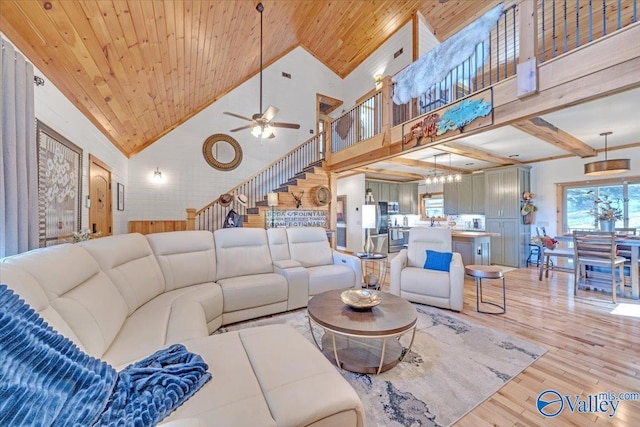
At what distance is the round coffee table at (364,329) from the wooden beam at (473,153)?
291 cm

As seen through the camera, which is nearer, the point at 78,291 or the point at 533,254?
the point at 78,291

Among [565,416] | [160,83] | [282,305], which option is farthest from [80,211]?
[565,416]

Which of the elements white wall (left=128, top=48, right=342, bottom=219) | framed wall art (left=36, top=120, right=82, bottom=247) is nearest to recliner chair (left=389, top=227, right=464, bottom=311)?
framed wall art (left=36, top=120, right=82, bottom=247)

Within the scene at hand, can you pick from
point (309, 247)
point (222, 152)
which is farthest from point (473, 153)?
point (222, 152)

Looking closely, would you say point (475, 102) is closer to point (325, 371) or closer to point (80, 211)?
point (325, 371)

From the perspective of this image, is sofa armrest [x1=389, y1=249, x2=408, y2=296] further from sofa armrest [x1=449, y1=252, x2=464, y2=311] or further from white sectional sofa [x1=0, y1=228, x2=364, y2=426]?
white sectional sofa [x1=0, y1=228, x2=364, y2=426]

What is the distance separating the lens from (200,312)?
6.69ft

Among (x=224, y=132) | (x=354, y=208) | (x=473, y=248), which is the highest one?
(x=224, y=132)

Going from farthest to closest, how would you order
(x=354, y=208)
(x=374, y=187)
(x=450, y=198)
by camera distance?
(x=374, y=187), (x=354, y=208), (x=450, y=198)

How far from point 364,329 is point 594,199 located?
640 cm

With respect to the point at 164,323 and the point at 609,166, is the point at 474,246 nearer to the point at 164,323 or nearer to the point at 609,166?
the point at 609,166

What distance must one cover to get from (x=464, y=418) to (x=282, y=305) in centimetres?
197

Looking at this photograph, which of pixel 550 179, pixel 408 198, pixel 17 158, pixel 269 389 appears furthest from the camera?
pixel 408 198

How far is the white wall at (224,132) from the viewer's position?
18.6ft
